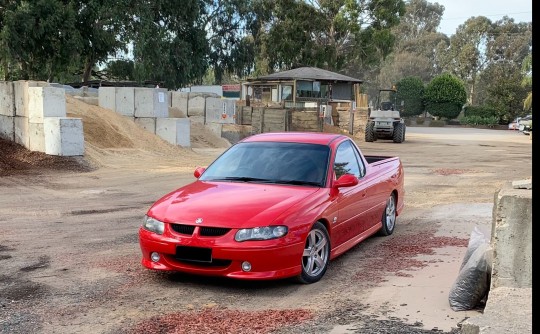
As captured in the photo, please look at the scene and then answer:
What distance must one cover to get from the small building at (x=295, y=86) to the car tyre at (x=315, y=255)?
1366 inches

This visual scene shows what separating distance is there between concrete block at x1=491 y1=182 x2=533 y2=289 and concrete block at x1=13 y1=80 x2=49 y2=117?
1546cm

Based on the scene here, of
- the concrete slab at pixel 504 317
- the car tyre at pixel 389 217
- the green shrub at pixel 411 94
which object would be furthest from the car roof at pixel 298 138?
the green shrub at pixel 411 94

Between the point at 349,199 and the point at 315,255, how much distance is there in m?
0.99

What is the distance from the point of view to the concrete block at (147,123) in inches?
845

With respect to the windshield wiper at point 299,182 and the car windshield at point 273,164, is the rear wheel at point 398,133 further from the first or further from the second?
the windshield wiper at point 299,182

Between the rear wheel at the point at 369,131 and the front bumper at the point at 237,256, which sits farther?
A: the rear wheel at the point at 369,131

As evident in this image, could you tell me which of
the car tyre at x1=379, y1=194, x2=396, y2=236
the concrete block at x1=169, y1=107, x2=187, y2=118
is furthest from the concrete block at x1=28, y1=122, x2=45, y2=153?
the car tyre at x1=379, y1=194, x2=396, y2=236

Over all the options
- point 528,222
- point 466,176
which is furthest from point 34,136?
point 528,222

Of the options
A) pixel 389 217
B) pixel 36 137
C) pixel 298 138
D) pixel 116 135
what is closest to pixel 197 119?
pixel 116 135

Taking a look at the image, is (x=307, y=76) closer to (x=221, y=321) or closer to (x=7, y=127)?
(x=7, y=127)

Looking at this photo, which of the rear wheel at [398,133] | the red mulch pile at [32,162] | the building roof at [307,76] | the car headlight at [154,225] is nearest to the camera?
the car headlight at [154,225]

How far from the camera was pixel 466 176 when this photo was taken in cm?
1644

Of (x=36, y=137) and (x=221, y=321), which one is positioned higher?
(x=36, y=137)

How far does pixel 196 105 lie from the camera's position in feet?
86.7
